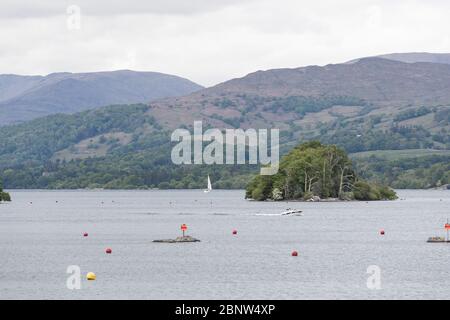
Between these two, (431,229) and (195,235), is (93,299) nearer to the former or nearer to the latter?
(195,235)

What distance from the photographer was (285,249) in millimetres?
103688

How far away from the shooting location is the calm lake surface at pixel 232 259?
234 feet

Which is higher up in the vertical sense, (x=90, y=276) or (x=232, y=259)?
(x=90, y=276)

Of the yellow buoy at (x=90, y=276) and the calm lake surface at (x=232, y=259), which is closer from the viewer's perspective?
the calm lake surface at (x=232, y=259)

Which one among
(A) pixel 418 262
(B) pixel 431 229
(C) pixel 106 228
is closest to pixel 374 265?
(A) pixel 418 262

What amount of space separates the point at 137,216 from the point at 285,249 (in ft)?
251

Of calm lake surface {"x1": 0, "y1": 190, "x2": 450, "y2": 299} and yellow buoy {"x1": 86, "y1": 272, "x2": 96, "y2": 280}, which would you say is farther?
yellow buoy {"x1": 86, "y1": 272, "x2": 96, "y2": 280}

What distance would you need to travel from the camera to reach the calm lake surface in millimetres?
71312

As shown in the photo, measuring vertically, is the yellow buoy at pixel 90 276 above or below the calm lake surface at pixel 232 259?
above

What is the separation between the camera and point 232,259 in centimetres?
9312

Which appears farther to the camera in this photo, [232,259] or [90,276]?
[232,259]

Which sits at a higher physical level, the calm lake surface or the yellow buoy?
the yellow buoy
